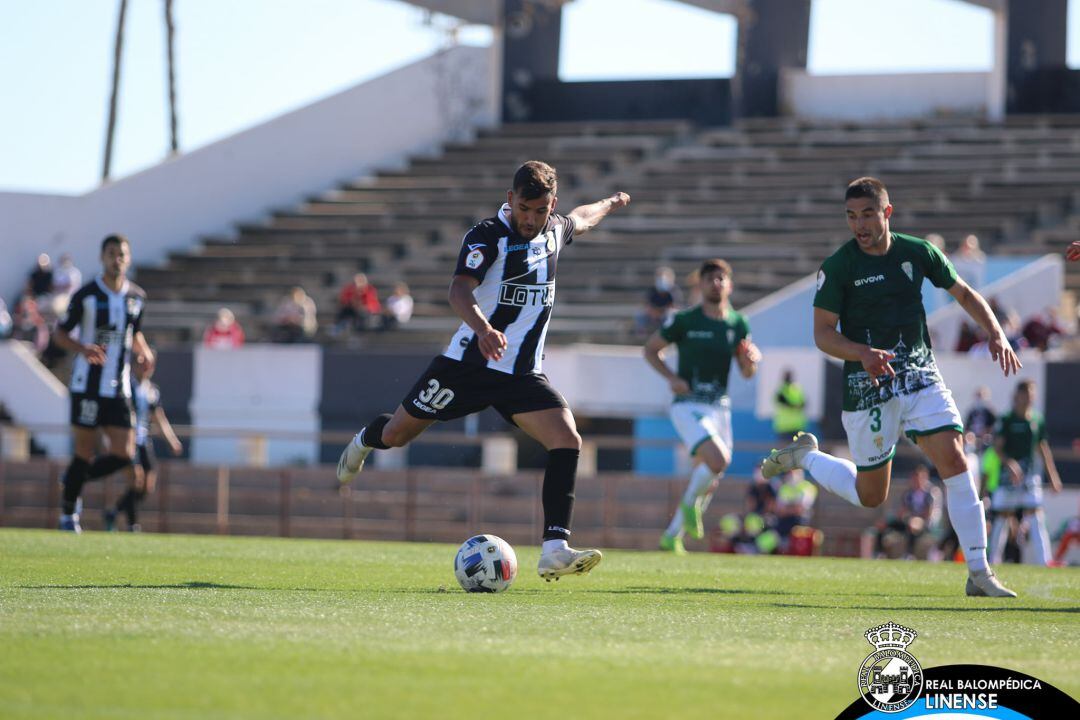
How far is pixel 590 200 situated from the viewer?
35.6m

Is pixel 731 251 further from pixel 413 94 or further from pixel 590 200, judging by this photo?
pixel 413 94

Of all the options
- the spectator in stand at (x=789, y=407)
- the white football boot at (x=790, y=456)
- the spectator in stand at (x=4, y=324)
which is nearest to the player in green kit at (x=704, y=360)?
the white football boot at (x=790, y=456)

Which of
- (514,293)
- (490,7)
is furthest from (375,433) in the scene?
(490,7)

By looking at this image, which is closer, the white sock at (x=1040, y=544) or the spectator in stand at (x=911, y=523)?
the white sock at (x=1040, y=544)

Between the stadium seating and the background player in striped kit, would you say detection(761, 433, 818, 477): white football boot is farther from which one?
the stadium seating

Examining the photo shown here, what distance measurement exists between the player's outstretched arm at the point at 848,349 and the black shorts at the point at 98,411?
650 cm

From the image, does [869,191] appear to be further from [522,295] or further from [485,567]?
[485,567]

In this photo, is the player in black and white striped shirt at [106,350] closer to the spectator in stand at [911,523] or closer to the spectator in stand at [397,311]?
the spectator in stand at [911,523]

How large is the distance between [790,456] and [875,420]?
4.89 feet

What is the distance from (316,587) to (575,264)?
2383 centimetres

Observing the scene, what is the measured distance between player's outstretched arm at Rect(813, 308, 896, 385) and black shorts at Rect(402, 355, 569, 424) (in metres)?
1.38

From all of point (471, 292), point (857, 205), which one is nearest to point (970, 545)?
point (857, 205)

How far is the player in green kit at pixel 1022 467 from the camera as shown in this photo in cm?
1773

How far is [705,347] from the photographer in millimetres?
13961
